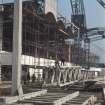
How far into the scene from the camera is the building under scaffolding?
40625 mm

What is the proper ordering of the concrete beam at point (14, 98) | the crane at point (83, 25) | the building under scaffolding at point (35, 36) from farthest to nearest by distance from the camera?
the crane at point (83, 25) → the building under scaffolding at point (35, 36) → the concrete beam at point (14, 98)

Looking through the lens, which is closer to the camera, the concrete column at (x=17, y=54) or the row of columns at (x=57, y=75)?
the concrete column at (x=17, y=54)

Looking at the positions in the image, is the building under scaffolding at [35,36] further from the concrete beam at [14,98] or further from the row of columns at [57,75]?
the concrete beam at [14,98]

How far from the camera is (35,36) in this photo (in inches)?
1796

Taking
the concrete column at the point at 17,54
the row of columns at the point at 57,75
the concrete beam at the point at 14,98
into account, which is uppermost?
the concrete column at the point at 17,54

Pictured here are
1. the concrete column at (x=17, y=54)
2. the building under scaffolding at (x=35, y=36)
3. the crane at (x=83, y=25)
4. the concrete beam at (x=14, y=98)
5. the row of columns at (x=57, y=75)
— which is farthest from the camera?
the crane at (x=83, y=25)

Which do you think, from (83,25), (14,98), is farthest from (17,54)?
(83,25)

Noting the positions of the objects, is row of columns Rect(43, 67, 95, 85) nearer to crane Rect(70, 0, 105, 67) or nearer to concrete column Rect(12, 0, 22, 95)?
concrete column Rect(12, 0, 22, 95)

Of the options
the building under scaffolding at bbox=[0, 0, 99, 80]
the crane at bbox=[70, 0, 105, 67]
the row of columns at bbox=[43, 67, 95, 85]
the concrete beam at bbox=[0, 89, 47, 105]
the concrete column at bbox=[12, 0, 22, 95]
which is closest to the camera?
the concrete beam at bbox=[0, 89, 47, 105]

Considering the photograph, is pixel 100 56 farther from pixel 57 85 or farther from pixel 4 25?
pixel 57 85

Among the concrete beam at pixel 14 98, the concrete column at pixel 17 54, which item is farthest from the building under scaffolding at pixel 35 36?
the concrete column at pixel 17 54

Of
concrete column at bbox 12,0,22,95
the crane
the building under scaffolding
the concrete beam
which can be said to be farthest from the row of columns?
the crane

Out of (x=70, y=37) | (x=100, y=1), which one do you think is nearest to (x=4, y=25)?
(x=70, y=37)

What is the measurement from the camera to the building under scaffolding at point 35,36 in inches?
1599
